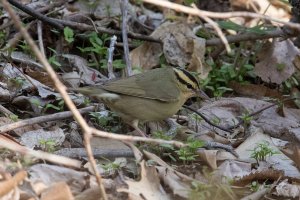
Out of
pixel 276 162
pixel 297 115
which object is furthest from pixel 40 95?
pixel 297 115

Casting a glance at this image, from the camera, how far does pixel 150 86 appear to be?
19.0ft

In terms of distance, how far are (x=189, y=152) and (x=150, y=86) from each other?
3.92 feet

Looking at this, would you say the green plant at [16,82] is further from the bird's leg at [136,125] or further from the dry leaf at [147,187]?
the dry leaf at [147,187]

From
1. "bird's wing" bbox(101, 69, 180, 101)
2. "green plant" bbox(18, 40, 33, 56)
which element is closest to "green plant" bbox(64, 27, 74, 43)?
"green plant" bbox(18, 40, 33, 56)

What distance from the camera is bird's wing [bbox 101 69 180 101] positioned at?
5.63 metres

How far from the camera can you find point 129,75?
243 inches

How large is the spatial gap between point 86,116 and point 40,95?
442mm

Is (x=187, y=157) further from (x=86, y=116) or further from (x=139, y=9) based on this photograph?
(x=139, y=9)

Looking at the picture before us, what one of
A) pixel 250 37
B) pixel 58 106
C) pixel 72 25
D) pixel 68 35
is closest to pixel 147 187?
pixel 58 106

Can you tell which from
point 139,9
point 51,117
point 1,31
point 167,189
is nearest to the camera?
point 167,189

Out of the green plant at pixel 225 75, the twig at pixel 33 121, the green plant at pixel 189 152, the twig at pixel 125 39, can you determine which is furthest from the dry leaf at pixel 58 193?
the green plant at pixel 225 75

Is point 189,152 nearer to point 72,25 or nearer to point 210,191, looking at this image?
point 210,191

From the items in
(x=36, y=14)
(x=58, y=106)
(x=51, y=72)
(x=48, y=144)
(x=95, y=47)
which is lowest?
(x=58, y=106)

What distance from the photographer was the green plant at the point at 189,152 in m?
4.62
